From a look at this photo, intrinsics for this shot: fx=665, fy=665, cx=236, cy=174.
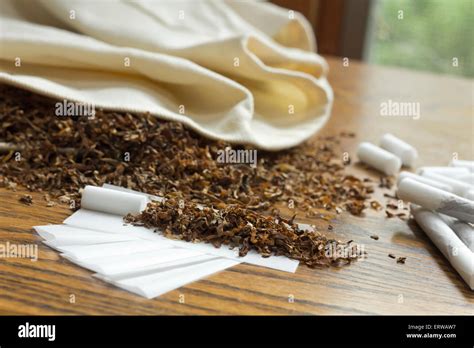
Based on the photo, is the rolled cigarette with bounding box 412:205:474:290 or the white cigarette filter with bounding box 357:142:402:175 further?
the white cigarette filter with bounding box 357:142:402:175

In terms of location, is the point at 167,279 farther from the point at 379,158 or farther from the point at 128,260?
the point at 379,158

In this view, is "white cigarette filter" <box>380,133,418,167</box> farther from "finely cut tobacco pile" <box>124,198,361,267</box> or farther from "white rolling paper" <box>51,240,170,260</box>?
"white rolling paper" <box>51,240,170,260</box>

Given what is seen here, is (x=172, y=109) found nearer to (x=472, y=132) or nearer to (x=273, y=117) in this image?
(x=273, y=117)
